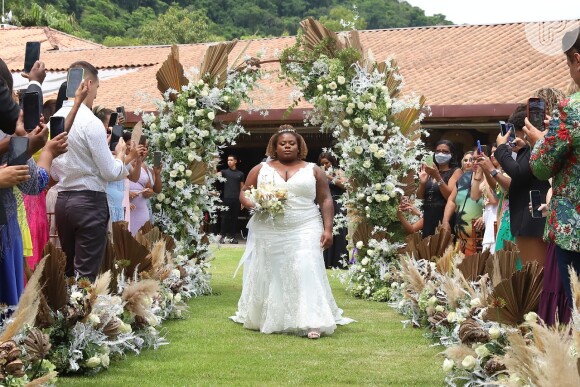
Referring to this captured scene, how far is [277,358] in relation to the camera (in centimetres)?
810

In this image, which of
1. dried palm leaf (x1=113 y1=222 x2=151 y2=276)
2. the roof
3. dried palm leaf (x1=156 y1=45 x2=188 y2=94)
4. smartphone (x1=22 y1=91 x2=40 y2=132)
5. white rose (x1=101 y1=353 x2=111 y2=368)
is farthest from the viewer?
the roof

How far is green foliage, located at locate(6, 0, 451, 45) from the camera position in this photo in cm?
6000

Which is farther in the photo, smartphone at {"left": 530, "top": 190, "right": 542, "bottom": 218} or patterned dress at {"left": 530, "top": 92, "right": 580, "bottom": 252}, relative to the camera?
smartphone at {"left": 530, "top": 190, "right": 542, "bottom": 218}

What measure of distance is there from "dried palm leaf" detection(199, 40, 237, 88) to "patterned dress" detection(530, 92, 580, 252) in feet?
26.7

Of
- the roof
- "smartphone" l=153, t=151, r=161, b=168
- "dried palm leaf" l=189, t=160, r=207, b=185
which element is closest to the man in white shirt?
"smartphone" l=153, t=151, r=161, b=168

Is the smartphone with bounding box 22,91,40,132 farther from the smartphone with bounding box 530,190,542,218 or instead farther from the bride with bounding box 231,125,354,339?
the bride with bounding box 231,125,354,339

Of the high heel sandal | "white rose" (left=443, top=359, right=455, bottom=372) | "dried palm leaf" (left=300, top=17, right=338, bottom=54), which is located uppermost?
"dried palm leaf" (left=300, top=17, right=338, bottom=54)

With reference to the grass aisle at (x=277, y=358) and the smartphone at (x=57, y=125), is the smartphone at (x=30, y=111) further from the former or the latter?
the grass aisle at (x=277, y=358)

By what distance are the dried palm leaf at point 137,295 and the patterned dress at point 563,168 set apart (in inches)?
145

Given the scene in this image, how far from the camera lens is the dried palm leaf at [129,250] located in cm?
854

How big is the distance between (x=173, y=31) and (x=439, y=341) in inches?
2116

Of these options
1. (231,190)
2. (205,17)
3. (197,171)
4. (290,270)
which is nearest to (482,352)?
(290,270)

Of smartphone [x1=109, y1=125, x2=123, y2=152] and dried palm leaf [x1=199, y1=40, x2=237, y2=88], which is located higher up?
dried palm leaf [x1=199, y1=40, x2=237, y2=88]

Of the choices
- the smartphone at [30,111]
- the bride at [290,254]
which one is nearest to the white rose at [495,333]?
the smartphone at [30,111]
